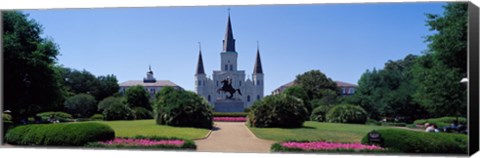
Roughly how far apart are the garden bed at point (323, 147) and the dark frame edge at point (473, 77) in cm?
253

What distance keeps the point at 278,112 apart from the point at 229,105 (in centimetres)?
1399

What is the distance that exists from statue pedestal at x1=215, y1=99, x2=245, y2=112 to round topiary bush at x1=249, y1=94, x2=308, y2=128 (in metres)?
12.7

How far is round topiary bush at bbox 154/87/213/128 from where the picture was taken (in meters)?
25.2

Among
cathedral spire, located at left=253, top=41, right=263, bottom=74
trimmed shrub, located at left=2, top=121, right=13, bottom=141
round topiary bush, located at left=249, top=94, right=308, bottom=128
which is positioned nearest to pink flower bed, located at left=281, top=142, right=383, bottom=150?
cathedral spire, located at left=253, top=41, right=263, bottom=74

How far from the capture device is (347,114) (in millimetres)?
30062

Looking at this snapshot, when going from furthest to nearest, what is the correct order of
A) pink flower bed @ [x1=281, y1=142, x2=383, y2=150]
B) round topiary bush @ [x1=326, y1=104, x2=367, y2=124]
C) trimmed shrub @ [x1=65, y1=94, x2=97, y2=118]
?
1. round topiary bush @ [x1=326, y1=104, x2=367, y2=124]
2. trimmed shrub @ [x1=65, y1=94, x2=97, y2=118]
3. pink flower bed @ [x1=281, y1=142, x2=383, y2=150]

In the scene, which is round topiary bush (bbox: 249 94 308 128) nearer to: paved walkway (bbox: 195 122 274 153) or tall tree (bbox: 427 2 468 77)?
paved walkway (bbox: 195 122 274 153)

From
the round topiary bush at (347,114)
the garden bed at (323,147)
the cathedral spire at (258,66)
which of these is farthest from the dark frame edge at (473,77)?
the round topiary bush at (347,114)

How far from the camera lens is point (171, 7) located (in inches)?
712

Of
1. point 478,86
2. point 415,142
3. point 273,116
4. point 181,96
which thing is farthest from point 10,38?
point 478,86

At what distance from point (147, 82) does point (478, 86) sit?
49.0 ft

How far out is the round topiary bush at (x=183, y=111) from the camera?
25.2 meters

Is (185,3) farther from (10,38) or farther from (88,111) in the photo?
(88,111)

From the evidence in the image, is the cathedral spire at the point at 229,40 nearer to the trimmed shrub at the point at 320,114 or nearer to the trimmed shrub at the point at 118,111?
the trimmed shrub at the point at 118,111
